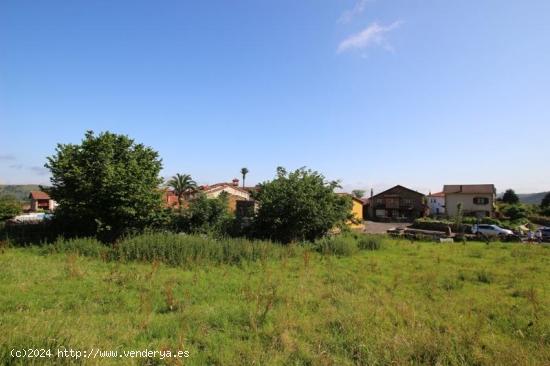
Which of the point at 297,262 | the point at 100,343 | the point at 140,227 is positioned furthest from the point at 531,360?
the point at 140,227

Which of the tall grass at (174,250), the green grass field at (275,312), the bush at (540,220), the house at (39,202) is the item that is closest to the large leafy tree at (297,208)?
the tall grass at (174,250)

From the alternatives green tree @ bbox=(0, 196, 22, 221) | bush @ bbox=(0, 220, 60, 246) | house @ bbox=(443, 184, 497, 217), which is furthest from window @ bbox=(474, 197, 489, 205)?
green tree @ bbox=(0, 196, 22, 221)

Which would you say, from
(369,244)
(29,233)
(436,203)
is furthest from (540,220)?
(29,233)

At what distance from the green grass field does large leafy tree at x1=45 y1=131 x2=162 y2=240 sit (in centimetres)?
436

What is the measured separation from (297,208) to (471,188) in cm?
5520

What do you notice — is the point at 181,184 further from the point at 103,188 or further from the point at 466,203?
the point at 466,203

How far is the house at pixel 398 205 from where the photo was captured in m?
65.9

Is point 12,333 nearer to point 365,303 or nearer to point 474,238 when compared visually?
point 365,303

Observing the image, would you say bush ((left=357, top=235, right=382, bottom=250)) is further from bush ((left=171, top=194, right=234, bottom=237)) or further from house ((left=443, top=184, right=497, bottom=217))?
house ((left=443, top=184, right=497, bottom=217))

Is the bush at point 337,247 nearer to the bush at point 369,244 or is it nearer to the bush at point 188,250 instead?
the bush at point 369,244

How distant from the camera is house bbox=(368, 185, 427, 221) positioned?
6588cm

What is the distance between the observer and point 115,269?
12383 mm

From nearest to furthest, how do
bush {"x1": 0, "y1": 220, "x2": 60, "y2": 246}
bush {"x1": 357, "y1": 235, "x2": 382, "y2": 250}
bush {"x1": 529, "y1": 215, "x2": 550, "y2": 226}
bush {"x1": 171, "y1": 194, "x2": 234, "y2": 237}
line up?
bush {"x1": 0, "y1": 220, "x2": 60, "y2": 246} < bush {"x1": 357, "y1": 235, "x2": 382, "y2": 250} < bush {"x1": 171, "y1": 194, "x2": 234, "y2": 237} < bush {"x1": 529, "y1": 215, "x2": 550, "y2": 226}

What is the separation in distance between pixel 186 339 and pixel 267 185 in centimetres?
1856
